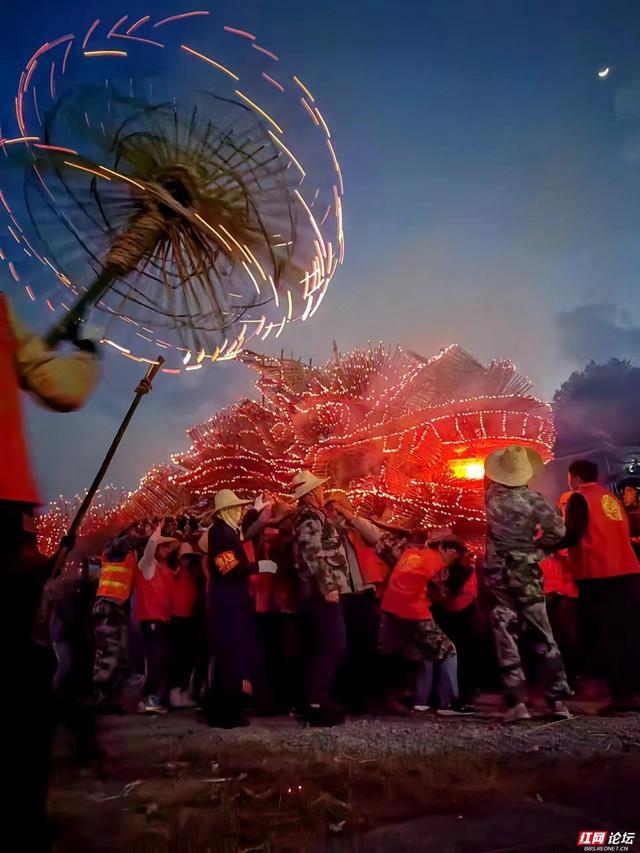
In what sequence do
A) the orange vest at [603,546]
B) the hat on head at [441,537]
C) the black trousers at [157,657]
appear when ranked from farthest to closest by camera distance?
the hat on head at [441,537] < the black trousers at [157,657] < the orange vest at [603,546]

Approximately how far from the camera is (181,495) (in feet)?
24.8

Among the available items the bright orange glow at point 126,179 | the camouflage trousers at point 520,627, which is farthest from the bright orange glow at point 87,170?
the camouflage trousers at point 520,627

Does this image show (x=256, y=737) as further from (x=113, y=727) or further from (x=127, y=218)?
(x=127, y=218)

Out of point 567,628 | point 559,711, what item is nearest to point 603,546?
point 567,628

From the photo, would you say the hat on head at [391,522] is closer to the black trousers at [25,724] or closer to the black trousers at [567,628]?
the black trousers at [567,628]

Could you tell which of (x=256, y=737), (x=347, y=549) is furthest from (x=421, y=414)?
(x=256, y=737)

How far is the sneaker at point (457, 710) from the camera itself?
184 inches

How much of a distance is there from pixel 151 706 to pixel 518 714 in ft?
9.64

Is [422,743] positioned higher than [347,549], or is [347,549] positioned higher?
[347,549]

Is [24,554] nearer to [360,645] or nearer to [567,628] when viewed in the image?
[360,645]

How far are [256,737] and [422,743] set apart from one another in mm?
1148

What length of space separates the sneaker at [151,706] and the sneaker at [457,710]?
226 centimetres

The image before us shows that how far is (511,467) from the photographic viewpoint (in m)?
4.92

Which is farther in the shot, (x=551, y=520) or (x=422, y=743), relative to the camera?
(x=551, y=520)
